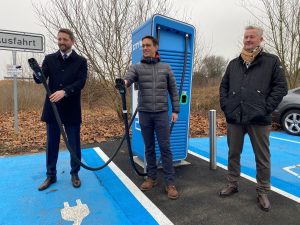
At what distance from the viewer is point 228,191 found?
3547mm

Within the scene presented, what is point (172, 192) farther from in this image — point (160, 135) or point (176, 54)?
point (176, 54)

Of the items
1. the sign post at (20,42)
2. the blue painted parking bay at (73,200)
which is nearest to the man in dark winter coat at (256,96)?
the blue painted parking bay at (73,200)

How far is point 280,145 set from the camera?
6.27m

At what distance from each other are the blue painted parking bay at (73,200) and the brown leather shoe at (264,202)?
1158 mm

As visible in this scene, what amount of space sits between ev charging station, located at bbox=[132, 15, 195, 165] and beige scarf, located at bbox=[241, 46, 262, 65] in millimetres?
1158

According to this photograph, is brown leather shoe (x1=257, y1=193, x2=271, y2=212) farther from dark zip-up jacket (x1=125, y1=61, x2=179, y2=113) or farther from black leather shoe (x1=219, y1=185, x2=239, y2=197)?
dark zip-up jacket (x1=125, y1=61, x2=179, y2=113)

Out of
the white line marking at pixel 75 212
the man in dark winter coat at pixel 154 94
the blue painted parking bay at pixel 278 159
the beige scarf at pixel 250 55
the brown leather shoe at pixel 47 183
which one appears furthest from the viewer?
the blue painted parking bay at pixel 278 159

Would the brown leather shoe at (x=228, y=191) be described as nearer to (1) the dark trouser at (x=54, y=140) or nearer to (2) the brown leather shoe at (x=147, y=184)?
(2) the brown leather shoe at (x=147, y=184)

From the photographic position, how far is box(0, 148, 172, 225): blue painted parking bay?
2.98m

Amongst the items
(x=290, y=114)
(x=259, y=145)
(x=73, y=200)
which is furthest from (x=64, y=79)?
(x=290, y=114)

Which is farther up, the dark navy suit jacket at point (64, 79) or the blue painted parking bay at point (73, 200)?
the dark navy suit jacket at point (64, 79)

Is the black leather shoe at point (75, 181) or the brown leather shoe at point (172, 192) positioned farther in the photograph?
the black leather shoe at point (75, 181)

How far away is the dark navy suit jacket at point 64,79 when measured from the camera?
12.1ft

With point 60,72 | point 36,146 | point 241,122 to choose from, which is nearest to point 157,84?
point 241,122
